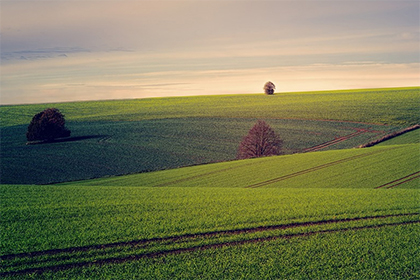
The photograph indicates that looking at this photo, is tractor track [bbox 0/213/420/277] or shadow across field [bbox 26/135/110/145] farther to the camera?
shadow across field [bbox 26/135/110/145]

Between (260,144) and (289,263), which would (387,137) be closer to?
(260,144)

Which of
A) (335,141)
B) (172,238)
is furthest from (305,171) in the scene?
(335,141)

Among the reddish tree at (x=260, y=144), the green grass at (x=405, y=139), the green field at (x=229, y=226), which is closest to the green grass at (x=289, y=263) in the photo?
the green field at (x=229, y=226)

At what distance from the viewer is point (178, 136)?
5709cm

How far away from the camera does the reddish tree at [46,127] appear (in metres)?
55.1

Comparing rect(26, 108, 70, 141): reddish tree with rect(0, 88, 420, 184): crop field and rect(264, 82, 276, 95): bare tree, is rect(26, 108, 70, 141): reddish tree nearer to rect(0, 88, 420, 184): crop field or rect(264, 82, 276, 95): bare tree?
rect(0, 88, 420, 184): crop field

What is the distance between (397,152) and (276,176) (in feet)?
42.6

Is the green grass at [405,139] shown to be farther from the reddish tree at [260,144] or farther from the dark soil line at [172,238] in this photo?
the dark soil line at [172,238]

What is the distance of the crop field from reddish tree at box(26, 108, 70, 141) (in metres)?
2.34

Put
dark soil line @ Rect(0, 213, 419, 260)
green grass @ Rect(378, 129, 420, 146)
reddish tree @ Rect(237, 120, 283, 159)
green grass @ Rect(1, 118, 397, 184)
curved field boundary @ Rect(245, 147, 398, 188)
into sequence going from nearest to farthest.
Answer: dark soil line @ Rect(0, 213, 419, 260) → curved field boundary @ Rect(245, 147, 398, 188) → green grass @ Rect(1, 118, 397, 184) → reddish tree @ Rect(237, 120, 283, 159) → green grass @ Rect(378, 129, 420, 146)

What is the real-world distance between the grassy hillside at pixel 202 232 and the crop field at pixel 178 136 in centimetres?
1980

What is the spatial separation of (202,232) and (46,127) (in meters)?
49.9

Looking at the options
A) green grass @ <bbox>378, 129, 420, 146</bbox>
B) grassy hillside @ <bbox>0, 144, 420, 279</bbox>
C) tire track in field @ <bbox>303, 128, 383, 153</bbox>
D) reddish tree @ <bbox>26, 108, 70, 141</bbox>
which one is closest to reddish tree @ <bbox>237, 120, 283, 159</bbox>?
tire track in field @ <bbox>303, 128, 383, 153</bbox>

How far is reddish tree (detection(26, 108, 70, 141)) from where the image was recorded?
55094 mm
